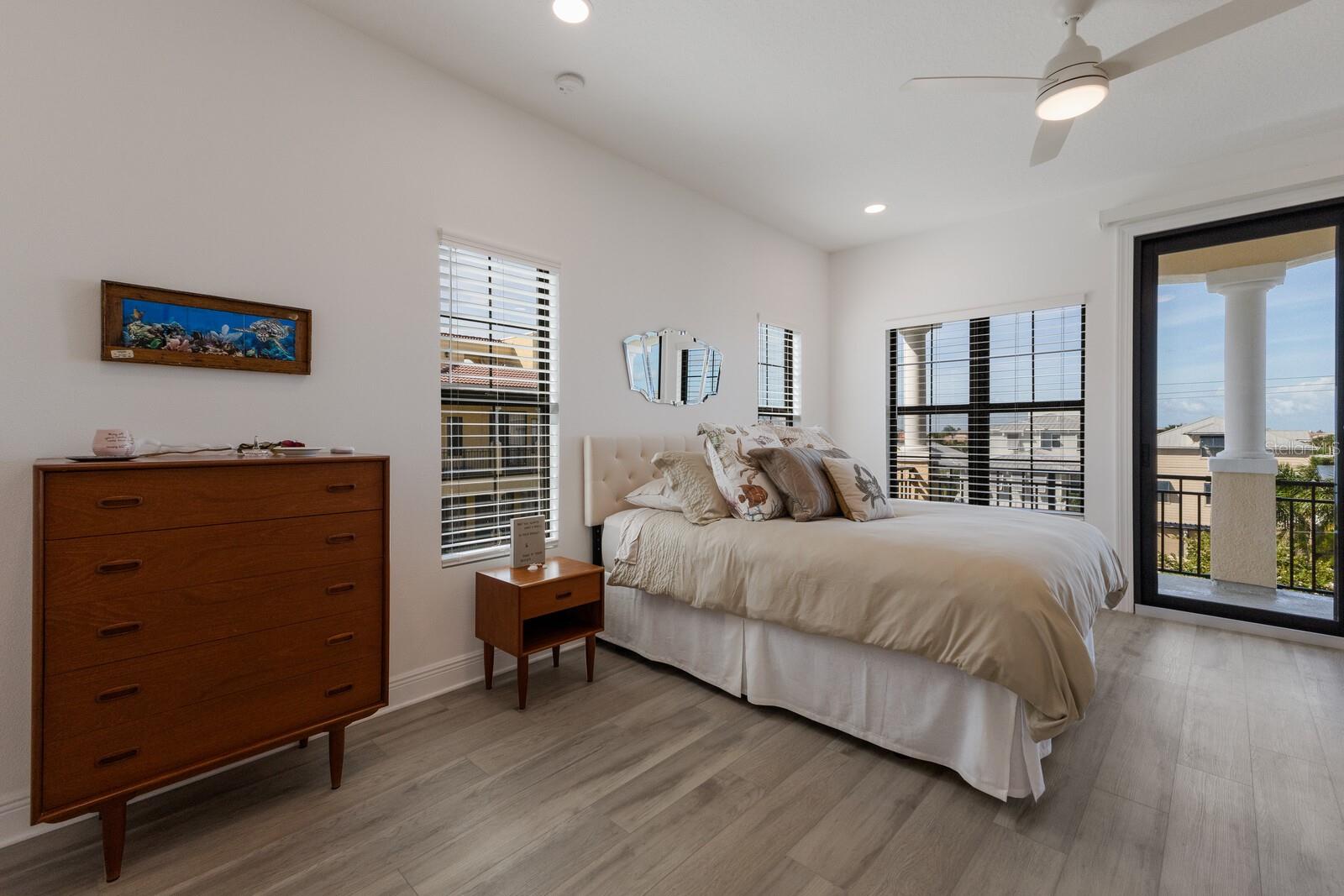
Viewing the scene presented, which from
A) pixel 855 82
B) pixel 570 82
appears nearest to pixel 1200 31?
pixel 855 82

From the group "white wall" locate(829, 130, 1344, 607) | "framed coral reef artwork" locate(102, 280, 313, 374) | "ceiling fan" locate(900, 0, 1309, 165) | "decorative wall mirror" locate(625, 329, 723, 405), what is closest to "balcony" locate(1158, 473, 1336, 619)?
"white wall" locate(829, 130, 1344, 607)

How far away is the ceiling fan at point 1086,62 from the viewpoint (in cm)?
179

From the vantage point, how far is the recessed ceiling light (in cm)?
219

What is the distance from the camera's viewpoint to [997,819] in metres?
1.76

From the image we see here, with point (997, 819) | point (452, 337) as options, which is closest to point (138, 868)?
point (452, 337)

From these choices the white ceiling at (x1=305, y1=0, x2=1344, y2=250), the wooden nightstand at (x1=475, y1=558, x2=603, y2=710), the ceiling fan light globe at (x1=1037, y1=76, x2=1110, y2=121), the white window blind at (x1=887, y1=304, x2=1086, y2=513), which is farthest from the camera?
the white window blind at (x1=887, y1=304, x2=1086, y2=513)

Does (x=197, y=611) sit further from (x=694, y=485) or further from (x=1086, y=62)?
(x=1086, y=62)

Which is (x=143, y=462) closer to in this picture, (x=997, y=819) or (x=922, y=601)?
(x=922, y=601)

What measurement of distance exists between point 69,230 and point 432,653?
77.2 inches

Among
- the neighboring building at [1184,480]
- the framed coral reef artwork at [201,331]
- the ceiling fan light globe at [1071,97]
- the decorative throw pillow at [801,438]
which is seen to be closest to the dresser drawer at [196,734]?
the framed coral reef artwork at [201,331]

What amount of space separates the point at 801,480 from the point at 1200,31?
2.05 m

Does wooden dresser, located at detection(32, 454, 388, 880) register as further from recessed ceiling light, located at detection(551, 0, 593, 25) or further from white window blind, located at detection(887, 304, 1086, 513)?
white window blind, located at detection(887, 304, 1086, 513)

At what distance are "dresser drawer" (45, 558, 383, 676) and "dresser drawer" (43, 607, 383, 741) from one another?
0.03 m

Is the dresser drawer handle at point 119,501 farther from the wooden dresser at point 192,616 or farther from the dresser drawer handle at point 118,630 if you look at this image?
the dresser drawer handle at point 118,630
